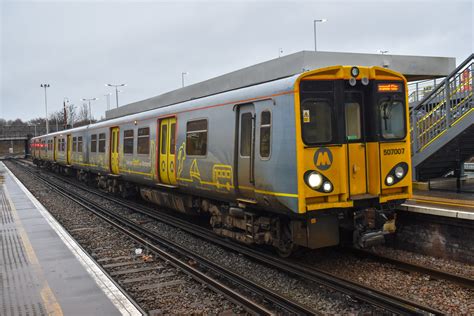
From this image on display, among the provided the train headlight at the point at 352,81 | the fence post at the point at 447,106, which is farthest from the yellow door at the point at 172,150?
the fence post at the point at 447,106

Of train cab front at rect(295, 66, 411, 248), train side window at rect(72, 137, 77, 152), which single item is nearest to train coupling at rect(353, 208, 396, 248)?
train cab front at rect(295, 66, 411, 248)

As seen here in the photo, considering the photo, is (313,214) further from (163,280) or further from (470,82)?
(470,82)

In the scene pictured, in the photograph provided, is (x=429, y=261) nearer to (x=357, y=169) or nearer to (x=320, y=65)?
(x=357, y=169)

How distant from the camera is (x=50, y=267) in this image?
7.12 meters

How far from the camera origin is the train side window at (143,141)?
12.2 m

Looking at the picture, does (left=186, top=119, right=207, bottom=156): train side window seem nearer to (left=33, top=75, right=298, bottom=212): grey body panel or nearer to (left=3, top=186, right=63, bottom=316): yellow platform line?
(left=33, top=75, right=298, bottom=212): grey body panel

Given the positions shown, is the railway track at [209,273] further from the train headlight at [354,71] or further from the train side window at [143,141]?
the train headlight at [354,71]

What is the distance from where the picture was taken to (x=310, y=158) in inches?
250

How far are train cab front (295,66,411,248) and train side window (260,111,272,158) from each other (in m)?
0.69

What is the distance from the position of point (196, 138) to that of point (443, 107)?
6.00 metres

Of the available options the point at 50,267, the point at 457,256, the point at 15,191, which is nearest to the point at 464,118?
the point at 457,256

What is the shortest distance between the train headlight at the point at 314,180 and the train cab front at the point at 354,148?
0.01 metres

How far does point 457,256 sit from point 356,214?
2.16 meters

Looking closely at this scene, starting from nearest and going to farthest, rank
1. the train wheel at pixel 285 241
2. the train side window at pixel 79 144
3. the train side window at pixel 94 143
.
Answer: the train wheel at pixel 285 241 < the train side window at pixel 94 143 < the train side window at pixel 79 144
